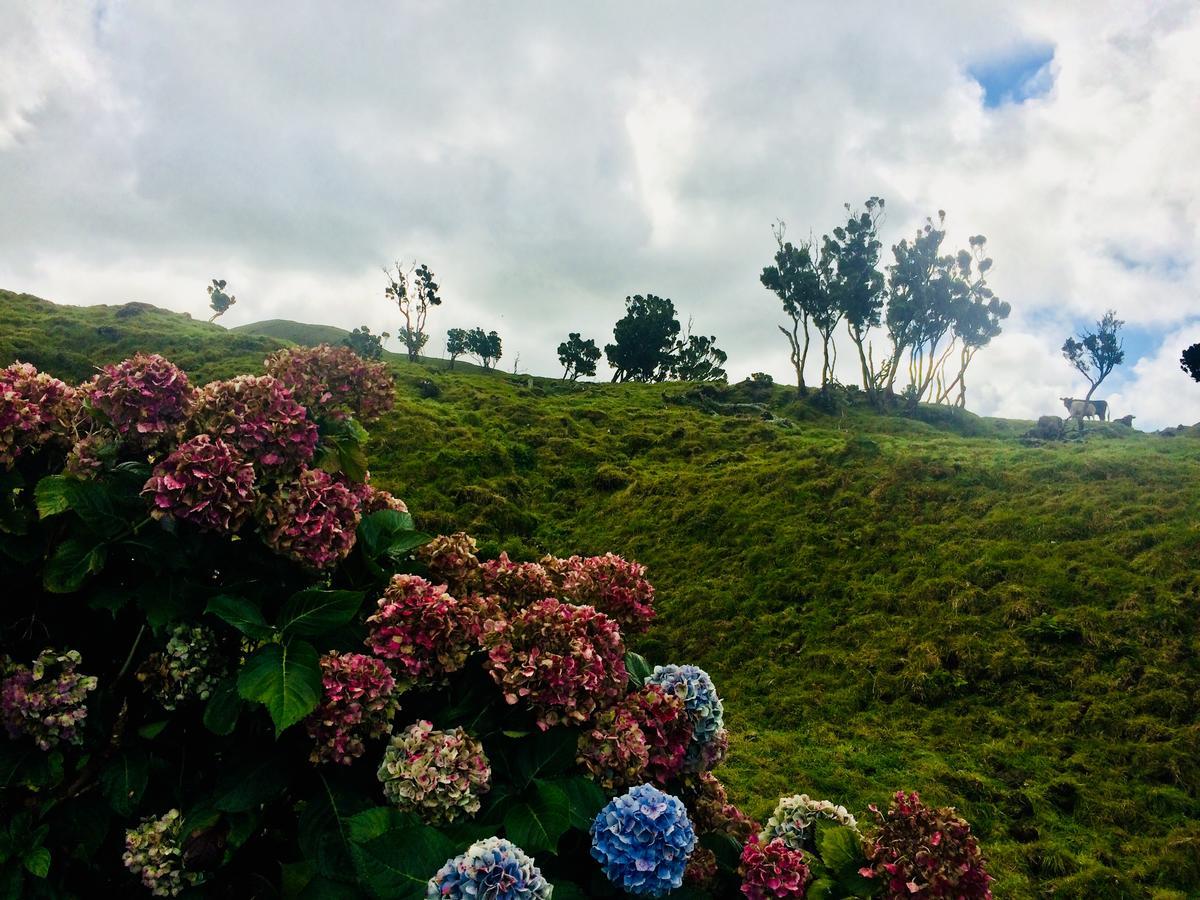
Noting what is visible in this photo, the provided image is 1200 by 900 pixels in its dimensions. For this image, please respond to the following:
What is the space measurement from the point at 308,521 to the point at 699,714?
1906 millimetres

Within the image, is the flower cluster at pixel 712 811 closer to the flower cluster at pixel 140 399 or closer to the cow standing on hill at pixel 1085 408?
the flower cluster at pixel 140 399

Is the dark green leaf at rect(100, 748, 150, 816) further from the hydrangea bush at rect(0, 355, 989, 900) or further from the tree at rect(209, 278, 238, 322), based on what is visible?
the tree at rect(209, 278, 238, 322)

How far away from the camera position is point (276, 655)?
2.30 meters

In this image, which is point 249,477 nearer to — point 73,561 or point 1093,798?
point 73,561

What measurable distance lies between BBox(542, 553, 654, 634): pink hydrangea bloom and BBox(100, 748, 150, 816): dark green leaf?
6.08 ft

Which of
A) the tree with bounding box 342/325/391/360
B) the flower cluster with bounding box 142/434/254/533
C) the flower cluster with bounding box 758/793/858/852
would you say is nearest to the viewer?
the flower cluster with bounding box 142/434/254/533

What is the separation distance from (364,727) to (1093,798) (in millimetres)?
9283

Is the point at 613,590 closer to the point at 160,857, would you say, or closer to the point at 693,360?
the point at 160,857

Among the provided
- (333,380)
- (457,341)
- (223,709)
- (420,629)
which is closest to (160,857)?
(223,709)

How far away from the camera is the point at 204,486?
8.03 ft

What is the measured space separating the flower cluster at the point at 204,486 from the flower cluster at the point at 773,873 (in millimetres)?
2461

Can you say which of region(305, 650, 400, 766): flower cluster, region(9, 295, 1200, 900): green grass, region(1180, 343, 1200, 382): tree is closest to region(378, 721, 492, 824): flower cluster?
region(305, 650, 400, 766): flower cluster

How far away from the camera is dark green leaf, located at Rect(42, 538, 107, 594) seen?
A: 7.63 ft

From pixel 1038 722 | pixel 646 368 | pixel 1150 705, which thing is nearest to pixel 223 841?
pixel 1038 722
